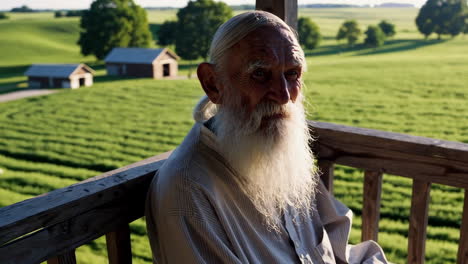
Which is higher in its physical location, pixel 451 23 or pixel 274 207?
pixel 451 23

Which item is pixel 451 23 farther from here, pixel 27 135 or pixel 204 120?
pixel 204 120

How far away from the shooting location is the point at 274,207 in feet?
5.05

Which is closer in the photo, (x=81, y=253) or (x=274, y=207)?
(x=274, y=207)

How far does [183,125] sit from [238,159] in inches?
465

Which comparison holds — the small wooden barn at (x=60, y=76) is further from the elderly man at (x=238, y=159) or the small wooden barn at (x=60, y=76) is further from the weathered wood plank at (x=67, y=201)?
the elderly man at (x=238, y=159)

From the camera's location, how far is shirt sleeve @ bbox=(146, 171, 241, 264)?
120 centimetres

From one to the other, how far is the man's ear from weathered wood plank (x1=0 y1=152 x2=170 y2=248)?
35 centimetres

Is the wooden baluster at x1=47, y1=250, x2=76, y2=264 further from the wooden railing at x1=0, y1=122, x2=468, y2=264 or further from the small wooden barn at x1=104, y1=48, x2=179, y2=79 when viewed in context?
the small wooden barn at x1=104, y1=48, x2=179, y2=79

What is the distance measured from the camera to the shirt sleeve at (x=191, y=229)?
120 cm

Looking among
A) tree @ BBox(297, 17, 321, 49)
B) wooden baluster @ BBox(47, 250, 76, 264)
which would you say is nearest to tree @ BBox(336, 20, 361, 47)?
tree @ BBox(297, 17, 321, 49)

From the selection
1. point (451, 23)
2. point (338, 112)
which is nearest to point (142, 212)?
point (338, 112)

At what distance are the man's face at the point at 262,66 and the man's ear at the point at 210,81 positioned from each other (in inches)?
2.3

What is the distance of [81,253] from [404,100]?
11797 mm

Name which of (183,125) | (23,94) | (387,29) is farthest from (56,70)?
(387,29)
